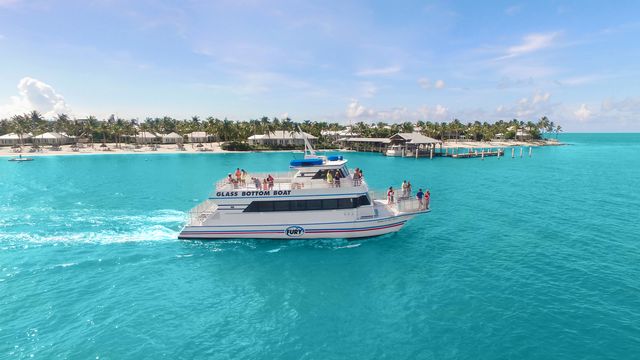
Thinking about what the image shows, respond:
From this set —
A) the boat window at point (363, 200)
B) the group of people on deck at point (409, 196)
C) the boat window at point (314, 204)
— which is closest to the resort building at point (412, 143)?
the group of people on deck at point (409, 196)

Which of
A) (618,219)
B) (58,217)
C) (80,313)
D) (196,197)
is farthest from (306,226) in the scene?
(618,219)

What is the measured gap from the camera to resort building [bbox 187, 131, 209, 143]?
122875 millimetres

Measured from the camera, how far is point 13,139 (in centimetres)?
10831

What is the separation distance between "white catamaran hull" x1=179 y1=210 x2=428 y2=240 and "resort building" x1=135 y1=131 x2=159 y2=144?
110693 millimetres

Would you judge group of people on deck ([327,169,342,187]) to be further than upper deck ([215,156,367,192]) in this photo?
No

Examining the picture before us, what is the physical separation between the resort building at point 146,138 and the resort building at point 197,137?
11301mm

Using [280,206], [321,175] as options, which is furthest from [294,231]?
[321,175]

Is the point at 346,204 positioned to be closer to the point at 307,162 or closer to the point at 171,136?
the point at 307,162

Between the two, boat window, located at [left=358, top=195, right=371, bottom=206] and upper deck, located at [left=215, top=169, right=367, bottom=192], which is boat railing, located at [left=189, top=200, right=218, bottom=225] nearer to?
upper deck, located at [left=215, top=169, right=367, bottom=192]

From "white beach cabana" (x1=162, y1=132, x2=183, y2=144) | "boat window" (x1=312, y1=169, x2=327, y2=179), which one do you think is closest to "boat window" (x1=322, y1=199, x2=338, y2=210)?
"boat window" (x1=312, y1=169, x2=327, y2=179)

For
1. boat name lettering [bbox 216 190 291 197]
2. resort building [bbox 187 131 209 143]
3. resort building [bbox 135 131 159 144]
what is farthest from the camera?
resort building [bbox 187 131 209 143]

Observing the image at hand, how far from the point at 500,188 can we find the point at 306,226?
34.0 metres

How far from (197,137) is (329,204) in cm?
11054

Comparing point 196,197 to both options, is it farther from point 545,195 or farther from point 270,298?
point 545,195
